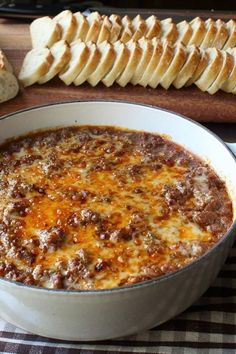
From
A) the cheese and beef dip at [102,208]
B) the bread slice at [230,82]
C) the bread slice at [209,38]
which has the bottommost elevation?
the bread slice at [230,82]

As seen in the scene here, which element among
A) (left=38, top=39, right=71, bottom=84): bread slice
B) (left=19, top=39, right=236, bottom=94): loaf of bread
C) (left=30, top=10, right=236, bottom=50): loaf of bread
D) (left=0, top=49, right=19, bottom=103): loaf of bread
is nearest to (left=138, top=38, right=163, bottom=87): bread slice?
(left=19, top=39, right=236, bottom=94): loaf of bread

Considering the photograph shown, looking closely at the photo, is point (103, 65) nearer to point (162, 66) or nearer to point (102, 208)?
point (162, 66)

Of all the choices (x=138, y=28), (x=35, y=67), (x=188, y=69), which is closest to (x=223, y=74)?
(x=188, y=69)

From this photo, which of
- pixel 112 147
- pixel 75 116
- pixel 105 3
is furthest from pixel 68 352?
pixel 105 3

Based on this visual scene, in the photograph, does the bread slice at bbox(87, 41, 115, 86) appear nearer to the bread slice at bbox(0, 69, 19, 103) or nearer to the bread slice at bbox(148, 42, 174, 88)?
the bread slice at bbox(148, 42, 174, 88)

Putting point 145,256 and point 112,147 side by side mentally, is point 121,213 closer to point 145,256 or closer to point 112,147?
point 145,256

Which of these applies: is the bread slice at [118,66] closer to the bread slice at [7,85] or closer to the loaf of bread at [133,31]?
the loaf of bread at [133,31]

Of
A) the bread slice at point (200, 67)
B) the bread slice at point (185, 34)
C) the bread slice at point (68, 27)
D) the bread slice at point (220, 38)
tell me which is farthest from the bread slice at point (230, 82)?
the bread slice at point (68, 27)
